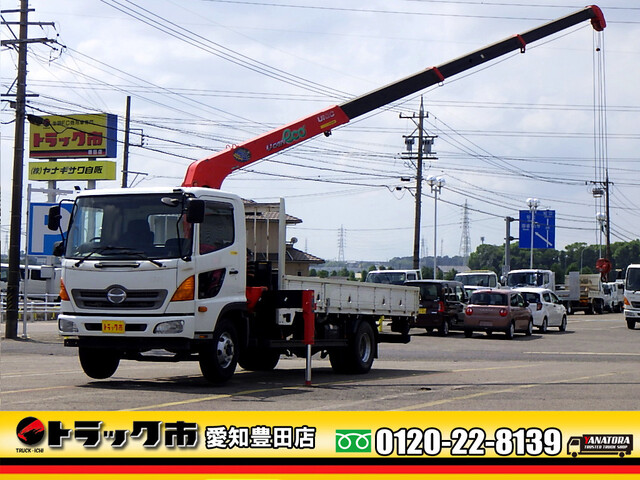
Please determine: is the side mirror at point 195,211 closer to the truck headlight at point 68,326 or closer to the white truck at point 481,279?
the truck headlight at point 68,326

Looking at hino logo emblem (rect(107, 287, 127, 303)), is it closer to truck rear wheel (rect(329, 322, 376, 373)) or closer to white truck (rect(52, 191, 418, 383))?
white truck (rect(52, 191, 418, 383))

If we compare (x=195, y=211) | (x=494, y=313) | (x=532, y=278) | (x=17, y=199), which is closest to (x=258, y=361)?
(x=195, y=211)

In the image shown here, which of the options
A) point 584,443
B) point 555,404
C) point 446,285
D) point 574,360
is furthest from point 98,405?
point 446,285

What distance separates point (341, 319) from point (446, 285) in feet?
56.6

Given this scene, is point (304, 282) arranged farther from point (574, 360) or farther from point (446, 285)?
point (446, 285)

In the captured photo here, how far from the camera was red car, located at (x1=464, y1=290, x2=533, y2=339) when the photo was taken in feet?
106

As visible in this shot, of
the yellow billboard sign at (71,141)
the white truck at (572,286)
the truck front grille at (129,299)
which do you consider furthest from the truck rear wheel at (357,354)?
the yellow billboard sign at (71,141)

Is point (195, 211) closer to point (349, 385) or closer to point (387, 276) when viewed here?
point (349, 385)

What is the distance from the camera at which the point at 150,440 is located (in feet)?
20.7

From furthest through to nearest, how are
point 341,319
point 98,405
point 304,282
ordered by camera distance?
point 341,319 → point 304,282 → point 98,405

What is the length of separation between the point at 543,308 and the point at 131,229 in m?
26.5

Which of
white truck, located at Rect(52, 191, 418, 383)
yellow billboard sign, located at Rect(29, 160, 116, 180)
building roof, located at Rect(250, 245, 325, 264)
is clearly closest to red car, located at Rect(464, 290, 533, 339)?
building roof, located at Rect(250, 245, 325, 264)

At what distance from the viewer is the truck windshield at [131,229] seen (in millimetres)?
12891

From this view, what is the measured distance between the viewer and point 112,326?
1285 cm
